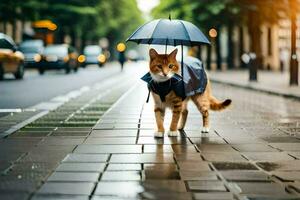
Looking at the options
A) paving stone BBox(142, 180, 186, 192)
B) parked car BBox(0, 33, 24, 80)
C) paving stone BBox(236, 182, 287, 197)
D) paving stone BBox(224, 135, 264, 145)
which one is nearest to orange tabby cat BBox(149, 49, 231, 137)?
paving stone BBox(224, 135, 264, 145)

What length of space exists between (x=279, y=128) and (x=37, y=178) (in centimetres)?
535

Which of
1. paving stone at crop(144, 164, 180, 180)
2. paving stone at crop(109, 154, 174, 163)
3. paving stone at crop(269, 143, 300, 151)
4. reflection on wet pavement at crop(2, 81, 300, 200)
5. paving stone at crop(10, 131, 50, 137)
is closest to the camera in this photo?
reflection on wet pavement at crop(2, 81, 300, 200)

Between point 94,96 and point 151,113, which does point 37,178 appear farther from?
point 94,96

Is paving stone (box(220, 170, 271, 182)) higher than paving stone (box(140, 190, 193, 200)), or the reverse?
paving stone (box(140, 190, 193, 200))

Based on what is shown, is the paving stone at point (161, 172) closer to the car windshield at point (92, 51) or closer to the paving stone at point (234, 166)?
the paving stone at point (234, 166)

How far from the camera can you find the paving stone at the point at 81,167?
240 inches

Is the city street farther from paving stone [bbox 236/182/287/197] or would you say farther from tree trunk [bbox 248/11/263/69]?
tree trunk [bbox 248/11/263/69]

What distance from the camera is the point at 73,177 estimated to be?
5746mm

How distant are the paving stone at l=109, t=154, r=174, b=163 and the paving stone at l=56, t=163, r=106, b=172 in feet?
1.02

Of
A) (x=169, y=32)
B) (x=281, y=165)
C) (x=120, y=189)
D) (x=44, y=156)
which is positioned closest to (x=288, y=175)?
(x=281, y=165)

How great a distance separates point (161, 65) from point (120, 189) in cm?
312

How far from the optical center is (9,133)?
910 centimetres

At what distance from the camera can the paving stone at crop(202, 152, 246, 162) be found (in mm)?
6808

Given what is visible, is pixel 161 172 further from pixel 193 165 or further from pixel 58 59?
pixel 58 59
